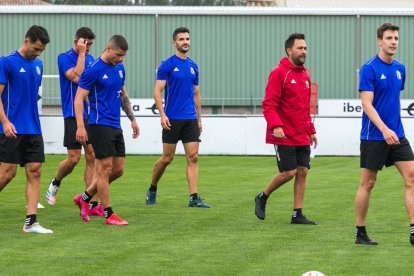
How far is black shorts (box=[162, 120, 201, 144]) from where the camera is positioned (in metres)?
15.3

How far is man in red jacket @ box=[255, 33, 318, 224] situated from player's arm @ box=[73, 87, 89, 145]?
1901 millimetres

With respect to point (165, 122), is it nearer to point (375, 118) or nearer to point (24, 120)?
point (24, 120)

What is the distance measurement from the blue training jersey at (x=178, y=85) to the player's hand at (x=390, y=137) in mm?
5040

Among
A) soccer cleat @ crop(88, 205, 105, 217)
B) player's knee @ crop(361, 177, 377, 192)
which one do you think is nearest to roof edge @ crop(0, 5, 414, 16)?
soccer cleat @ crop(88, 205, 105, 217)

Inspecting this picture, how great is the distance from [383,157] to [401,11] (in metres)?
26.5

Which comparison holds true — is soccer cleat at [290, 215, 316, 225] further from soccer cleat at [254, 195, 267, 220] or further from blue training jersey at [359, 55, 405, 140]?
blue training jersey at [359, 55, 405, 140]

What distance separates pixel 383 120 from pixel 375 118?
1.22 ft

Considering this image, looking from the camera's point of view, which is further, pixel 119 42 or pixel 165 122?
pixel 165 122

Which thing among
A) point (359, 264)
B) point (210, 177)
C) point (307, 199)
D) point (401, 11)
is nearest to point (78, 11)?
point (401, 11)

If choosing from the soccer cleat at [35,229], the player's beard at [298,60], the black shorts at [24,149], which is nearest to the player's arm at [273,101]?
the player's beard at [298,60]

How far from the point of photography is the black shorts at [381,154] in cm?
1100

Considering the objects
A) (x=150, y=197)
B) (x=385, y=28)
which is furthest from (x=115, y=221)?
(x=385, y=28)

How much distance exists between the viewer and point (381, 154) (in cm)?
1100

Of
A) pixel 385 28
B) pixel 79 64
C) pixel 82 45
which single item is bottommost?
pixel 79 64
